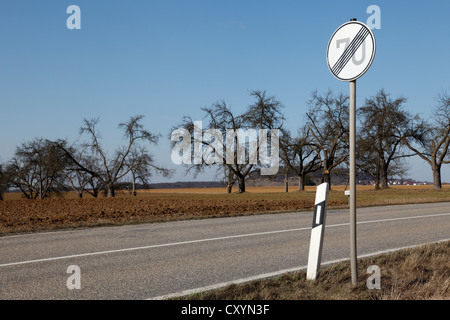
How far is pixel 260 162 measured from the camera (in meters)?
44.7

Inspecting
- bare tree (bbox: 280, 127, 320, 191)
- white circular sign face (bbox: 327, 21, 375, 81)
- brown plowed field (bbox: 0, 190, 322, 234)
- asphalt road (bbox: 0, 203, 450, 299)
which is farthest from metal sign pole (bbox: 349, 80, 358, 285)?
bare tree (bbox: 280, 127, 320, 191)

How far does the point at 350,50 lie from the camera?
4.79m

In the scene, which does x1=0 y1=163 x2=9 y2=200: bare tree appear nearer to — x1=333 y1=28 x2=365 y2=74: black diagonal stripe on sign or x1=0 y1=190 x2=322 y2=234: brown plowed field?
x1=0 y1=190 x2=322 y2=234: brown plowed field

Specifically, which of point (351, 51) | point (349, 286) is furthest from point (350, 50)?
point (349, 286)

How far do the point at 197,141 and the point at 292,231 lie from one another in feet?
115

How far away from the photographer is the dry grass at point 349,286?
4.38 metres

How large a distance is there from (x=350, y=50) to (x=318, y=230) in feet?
7.03

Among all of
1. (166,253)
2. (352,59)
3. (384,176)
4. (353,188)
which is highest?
(352,59)

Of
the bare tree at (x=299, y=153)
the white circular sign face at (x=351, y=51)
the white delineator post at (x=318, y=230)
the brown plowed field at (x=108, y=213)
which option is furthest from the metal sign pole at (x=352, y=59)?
the bare tree at (x=299, y=153)

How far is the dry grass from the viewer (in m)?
4.38

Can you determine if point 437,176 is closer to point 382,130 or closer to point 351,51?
point 382,130

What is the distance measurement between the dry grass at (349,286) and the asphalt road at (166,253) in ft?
2.02

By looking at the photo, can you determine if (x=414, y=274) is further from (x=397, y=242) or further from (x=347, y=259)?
(x=397, y=242)

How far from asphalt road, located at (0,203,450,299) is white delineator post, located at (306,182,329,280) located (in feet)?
2.76
